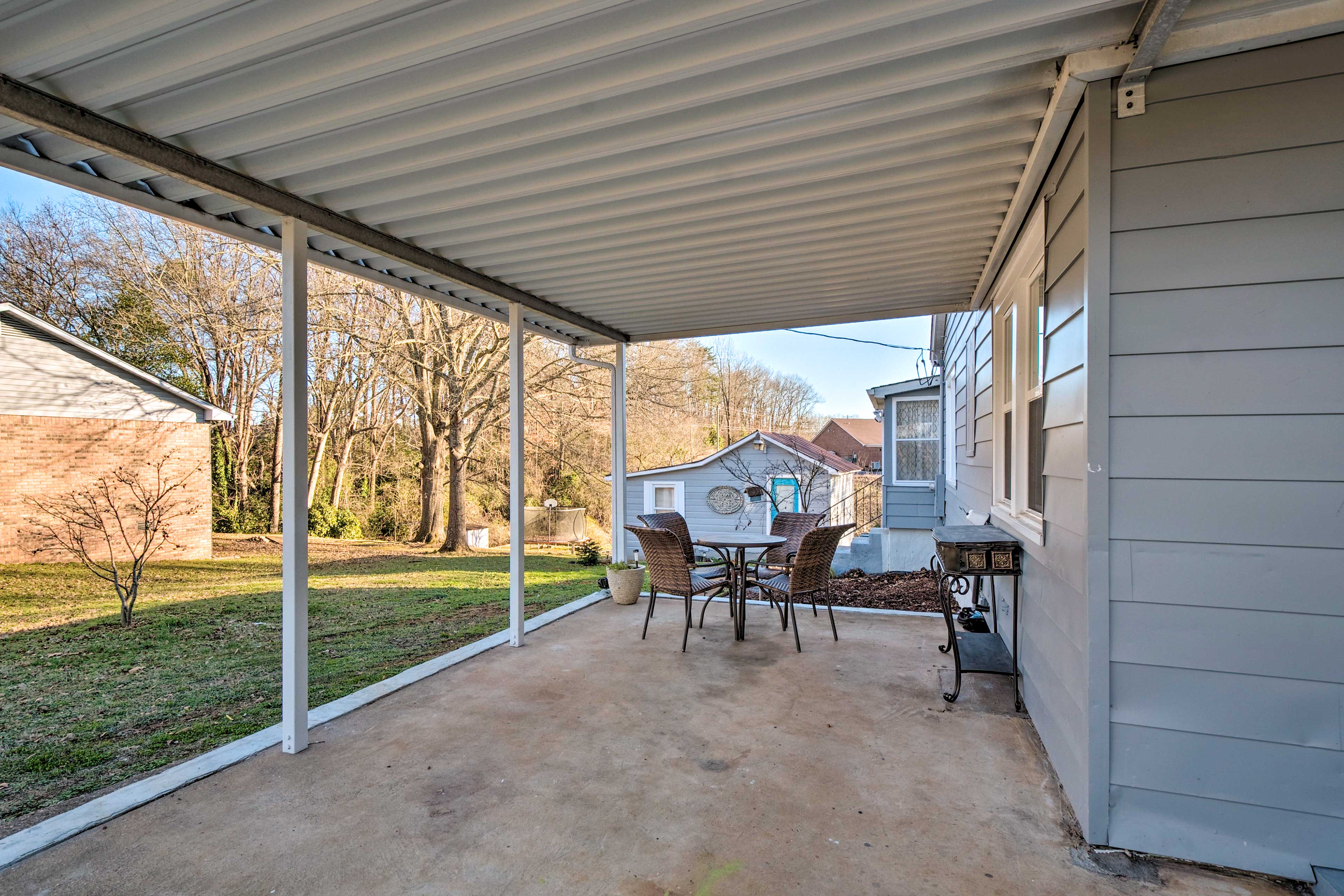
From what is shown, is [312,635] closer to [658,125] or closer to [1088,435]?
[658,125]

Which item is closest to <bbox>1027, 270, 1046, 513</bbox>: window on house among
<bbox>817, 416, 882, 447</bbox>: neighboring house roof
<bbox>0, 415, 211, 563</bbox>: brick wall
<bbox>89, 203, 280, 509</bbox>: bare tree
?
<bbox>89, 203, 280, 509</bbox>: bare tree

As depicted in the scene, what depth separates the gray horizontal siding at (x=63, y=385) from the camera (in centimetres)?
851

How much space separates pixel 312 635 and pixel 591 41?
19.0 feet

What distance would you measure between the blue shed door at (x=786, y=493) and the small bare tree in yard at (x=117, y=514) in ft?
31.6

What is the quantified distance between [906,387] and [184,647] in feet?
27.4

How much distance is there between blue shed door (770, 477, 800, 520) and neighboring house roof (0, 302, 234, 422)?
Result: 32.9 ft

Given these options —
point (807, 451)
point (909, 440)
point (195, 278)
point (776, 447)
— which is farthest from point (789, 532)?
point (195, 278)

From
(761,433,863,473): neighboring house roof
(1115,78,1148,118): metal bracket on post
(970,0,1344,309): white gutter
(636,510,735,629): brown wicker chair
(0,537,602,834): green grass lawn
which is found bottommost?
(0,537,602,834): green grass lawn

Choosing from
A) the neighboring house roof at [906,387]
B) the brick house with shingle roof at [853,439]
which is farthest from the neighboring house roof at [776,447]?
the brick house with shingle roof at [853,439]

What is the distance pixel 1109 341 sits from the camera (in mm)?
1905

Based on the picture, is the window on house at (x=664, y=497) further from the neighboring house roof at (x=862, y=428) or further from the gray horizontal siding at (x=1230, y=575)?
the neighboring house roof at (x=862, y=428)

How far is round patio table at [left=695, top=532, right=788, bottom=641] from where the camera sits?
4.44 m

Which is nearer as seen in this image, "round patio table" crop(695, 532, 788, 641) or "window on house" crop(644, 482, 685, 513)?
"round patio table" crop(695, 532, 788, 641)

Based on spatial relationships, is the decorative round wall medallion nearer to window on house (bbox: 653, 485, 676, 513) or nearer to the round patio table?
window on house (bbox: 653, 485, 676, 513)
